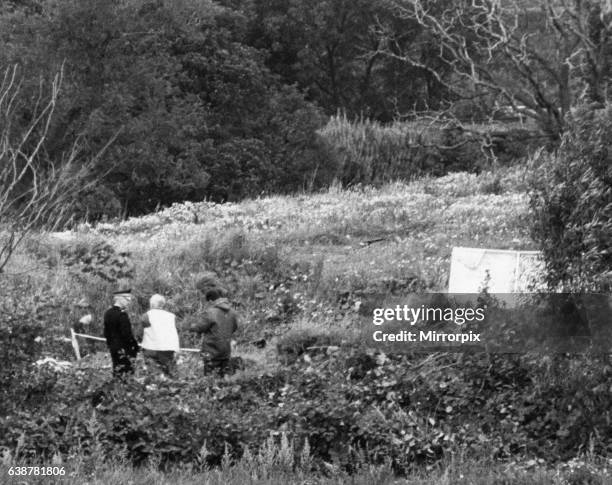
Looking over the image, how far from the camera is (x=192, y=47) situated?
36125mm

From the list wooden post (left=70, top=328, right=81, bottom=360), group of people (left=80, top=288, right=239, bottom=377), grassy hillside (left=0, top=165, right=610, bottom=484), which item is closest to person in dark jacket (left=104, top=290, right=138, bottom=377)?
group of people (left=80, top=288, right=239, bottom=377)

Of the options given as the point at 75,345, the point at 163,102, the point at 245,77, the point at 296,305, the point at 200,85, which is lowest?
the point at 75,345

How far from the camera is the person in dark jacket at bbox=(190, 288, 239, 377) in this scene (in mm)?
11711

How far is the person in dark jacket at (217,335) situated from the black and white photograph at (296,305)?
0.08 feet

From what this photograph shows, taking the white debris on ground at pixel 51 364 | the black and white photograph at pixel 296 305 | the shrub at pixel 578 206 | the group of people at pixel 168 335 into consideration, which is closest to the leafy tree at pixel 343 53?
the black and white photograph at pixel 296 305

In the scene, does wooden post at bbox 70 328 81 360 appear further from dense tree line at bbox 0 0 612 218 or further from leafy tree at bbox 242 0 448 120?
leafy tree at bbox 242 0 448 120

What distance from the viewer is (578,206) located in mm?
10031

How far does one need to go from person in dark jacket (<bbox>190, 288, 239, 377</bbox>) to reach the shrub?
310 centimetres

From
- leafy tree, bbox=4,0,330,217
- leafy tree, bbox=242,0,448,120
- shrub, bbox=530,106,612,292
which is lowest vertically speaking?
shrub, bbox=530,106,612,292

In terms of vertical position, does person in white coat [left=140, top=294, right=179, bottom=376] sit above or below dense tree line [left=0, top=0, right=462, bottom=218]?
below

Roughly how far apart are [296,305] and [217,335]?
3.22 meters

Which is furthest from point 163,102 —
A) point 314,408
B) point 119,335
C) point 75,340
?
point 314,408

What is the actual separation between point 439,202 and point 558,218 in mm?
9378

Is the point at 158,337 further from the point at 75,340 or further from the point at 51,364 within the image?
the point at 75,340
